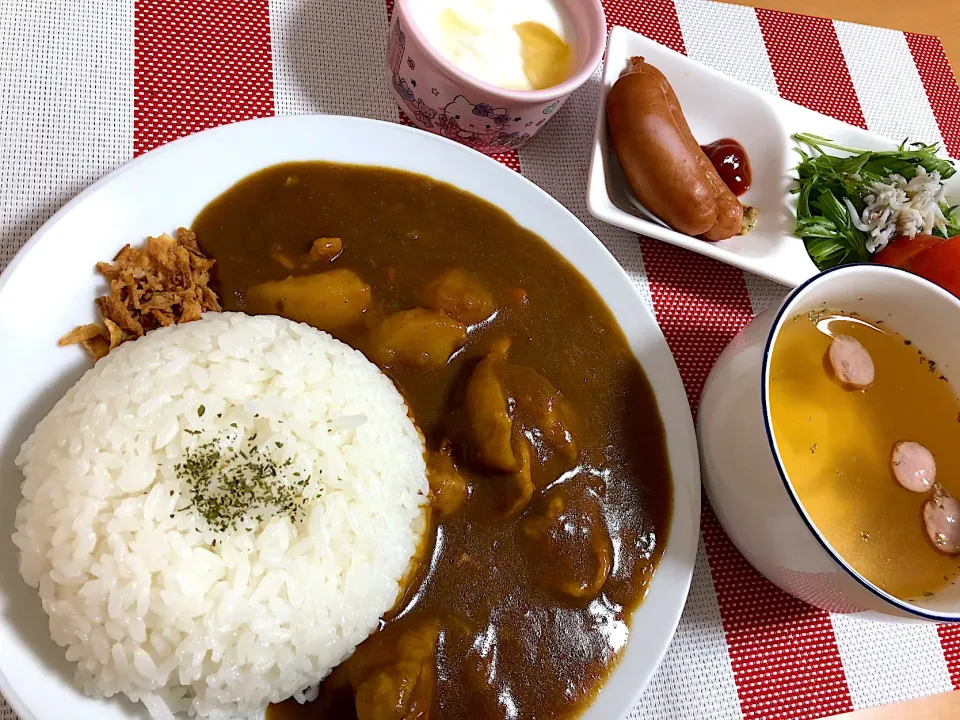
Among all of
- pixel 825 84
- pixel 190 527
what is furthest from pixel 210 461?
pixel 825 84

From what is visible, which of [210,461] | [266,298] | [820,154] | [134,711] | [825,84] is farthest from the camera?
[825,84]

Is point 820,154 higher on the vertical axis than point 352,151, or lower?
lower

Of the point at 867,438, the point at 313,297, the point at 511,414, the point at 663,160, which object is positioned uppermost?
the point at 663,160

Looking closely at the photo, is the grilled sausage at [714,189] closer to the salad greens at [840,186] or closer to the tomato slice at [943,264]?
the salad greens at [840,186]

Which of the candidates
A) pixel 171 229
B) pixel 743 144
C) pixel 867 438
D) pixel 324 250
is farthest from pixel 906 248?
pixel 171 229

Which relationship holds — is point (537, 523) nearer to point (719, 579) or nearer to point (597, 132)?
point (719, 579)

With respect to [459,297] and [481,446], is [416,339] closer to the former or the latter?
[459,297]

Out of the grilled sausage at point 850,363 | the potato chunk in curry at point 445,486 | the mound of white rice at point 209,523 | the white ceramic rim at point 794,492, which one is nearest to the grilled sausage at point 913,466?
the grilled sausage at point 850,363
